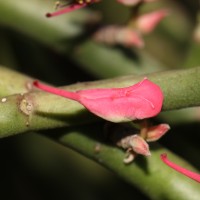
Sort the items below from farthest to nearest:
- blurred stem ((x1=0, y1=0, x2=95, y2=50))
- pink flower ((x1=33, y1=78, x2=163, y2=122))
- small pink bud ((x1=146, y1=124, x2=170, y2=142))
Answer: blurred stem ((x1=0, y1=0, x2=95, y2=50))
small pink bud ((x1=146, y1=124, x2=170, y2=142))
pink flower ((x1=33, y1=78, x2=163, y2=122))

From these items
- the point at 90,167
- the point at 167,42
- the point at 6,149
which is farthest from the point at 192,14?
the point at 6,149

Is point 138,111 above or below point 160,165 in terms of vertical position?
above

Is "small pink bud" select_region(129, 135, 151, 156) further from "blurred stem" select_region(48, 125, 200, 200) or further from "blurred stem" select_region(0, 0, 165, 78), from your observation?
"blurred stem" select_region(0, 0, 165, 78)

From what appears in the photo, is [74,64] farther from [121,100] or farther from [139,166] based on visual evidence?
[121,100]

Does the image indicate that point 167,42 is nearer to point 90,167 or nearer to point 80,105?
point 90,167

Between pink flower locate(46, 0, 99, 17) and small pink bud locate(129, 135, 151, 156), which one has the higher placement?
pink flower locate(46, 0, 99, 17)

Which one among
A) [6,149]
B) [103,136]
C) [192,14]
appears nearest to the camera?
[103,136]

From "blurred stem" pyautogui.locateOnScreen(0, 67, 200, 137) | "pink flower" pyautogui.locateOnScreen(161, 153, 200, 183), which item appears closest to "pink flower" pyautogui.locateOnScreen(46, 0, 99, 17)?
"blurred stem" pyautogui.locateOnScreen(0, 67, 200, 137)

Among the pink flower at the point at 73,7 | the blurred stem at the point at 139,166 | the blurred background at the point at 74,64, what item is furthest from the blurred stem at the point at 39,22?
the blurred stem at the point at 139,166
